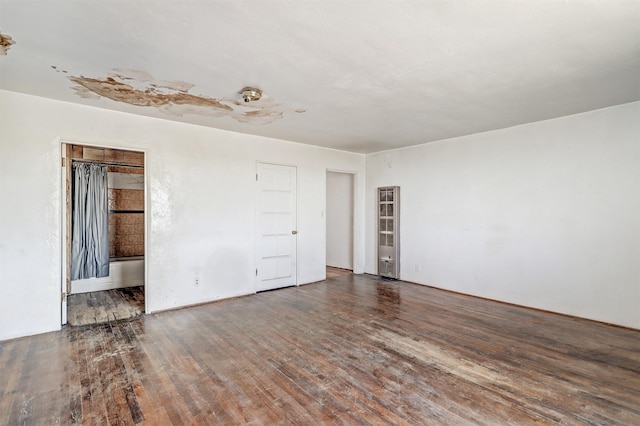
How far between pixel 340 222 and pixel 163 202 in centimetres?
414

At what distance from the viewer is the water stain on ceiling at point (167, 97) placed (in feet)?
9.81

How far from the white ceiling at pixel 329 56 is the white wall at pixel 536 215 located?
21.0 inches

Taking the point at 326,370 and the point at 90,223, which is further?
the point at 90,223

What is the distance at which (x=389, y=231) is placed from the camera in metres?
6.38

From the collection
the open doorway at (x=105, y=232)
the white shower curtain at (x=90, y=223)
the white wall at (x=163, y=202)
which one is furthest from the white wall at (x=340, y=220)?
the white shower curtain at (x=90, y=223)

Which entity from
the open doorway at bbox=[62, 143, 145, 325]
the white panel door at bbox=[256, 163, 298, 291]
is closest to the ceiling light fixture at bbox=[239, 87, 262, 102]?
the white panel door at bbox=[256, 163, 298, 291]

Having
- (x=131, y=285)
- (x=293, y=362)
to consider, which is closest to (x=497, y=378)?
(x=293, y=362)

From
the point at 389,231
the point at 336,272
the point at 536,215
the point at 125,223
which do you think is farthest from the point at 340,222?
the point at 125,223

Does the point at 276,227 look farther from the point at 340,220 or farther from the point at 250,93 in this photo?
Answer: the point at 250,93

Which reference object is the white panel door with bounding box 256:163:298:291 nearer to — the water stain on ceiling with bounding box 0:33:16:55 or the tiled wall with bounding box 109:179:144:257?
the tiled wall with bounding box 109:179:144:257

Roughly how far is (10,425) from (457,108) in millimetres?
4829

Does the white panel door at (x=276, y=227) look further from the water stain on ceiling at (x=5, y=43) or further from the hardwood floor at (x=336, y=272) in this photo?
the water stain on ceiling at (x=5, y=43)

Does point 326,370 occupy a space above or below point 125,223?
below

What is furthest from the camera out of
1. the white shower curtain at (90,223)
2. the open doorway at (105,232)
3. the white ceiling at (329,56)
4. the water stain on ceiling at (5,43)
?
the white shower curtain at (90,223)
